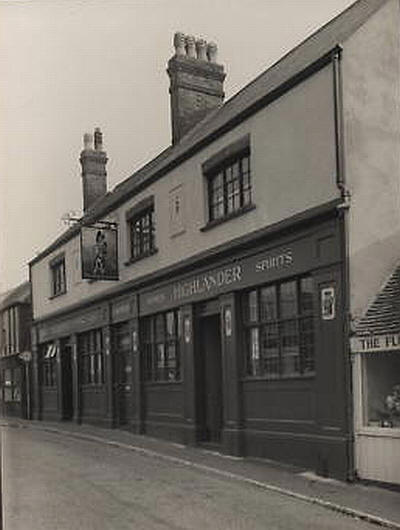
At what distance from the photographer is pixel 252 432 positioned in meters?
14.6

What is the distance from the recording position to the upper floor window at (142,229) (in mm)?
19172

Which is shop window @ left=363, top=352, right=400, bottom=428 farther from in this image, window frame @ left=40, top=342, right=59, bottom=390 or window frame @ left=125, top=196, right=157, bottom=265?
window frame @ left=40, top=342, right=59, bottom=390

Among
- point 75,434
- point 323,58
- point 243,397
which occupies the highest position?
point 323,58

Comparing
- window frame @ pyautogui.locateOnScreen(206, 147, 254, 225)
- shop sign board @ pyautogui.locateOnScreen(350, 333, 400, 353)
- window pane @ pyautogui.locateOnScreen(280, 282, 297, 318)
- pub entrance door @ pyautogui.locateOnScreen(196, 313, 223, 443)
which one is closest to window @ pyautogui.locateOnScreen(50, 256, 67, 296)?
pub entrance door @ pyautogui.locateOnScreen(196, 313, 223, 443)

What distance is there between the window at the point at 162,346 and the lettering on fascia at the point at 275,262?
4129 mm

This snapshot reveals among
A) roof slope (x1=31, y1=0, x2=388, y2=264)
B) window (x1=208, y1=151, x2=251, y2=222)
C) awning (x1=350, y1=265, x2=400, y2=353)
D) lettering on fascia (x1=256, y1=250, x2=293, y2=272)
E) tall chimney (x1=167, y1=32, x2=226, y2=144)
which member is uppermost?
tall chimney (x1=167, y1=32, x2=226, y2=144)

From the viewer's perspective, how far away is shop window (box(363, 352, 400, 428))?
11156 mm

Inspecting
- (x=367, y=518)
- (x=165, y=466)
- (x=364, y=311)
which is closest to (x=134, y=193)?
(x=165, y=466)

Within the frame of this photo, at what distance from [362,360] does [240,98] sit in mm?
7407

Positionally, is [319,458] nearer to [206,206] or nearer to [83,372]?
[206,206]

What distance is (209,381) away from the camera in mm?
16922

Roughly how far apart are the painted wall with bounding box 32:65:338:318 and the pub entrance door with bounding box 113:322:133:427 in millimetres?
3224

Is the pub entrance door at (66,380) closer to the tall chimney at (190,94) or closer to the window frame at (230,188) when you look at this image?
the tall chimney at (190,94)

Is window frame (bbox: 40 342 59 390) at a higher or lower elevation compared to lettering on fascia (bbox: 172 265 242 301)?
lower
